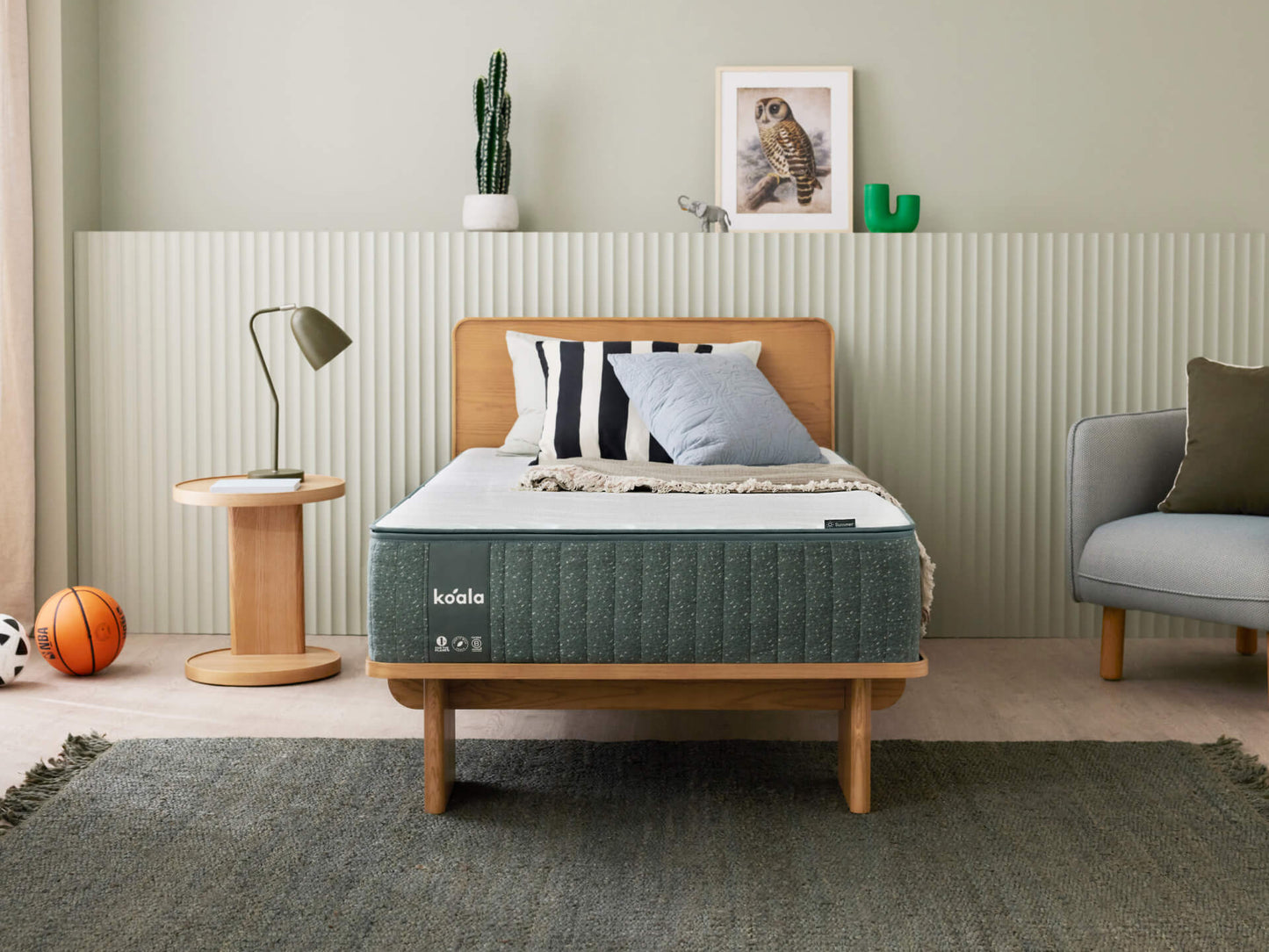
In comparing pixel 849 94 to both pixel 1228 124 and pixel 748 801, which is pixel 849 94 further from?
pixel 748 801

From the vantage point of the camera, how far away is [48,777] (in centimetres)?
209

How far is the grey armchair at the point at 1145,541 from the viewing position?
2.51 m

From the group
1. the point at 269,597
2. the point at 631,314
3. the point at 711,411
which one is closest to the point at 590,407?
the point at 711,411

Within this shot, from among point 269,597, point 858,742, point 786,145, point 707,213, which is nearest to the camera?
point 858,742

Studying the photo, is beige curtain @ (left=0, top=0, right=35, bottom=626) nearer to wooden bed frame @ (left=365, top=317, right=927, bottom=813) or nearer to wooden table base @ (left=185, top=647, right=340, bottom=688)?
wooden table base @ (left=185, top=647, right=340, bottom=688)

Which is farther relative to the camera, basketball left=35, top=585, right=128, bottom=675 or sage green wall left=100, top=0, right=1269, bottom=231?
sage green wall left=100, top=0, right=1269, bottom=231

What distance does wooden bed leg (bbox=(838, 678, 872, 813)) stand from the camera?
6.23 feet

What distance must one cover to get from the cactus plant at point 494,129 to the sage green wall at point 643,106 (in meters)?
0.19

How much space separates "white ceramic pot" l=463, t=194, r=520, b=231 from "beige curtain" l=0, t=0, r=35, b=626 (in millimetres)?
1261

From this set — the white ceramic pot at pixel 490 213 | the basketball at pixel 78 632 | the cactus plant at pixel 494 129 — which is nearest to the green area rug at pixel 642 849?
the basketball at pixel 78 632

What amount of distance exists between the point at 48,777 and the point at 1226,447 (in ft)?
8.98

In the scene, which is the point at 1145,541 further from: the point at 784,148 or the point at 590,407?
the point at 784,148

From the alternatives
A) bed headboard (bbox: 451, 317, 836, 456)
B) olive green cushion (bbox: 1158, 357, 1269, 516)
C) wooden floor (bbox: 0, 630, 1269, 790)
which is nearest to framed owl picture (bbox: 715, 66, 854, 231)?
bed headboard (bbox: 451, 317, 836, 456)

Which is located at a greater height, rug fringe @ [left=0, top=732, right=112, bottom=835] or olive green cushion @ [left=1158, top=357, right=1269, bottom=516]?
olive green cushion @ [left=1158, top=357, right=1269, bottom=516]
